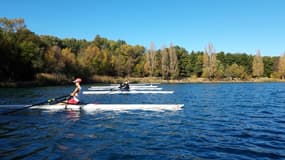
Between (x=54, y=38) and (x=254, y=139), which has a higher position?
(x=54, y=38)

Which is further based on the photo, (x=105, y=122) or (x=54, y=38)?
(x=54, y=38)

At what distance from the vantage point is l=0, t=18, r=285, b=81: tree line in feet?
242

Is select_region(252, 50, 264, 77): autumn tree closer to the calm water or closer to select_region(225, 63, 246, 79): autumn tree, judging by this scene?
select_region(225, 63, 246, 79): autumn tree

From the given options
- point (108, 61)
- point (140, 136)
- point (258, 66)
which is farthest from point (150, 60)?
point (140, 136)

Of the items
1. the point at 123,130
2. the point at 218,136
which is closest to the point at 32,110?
the point at 123,130

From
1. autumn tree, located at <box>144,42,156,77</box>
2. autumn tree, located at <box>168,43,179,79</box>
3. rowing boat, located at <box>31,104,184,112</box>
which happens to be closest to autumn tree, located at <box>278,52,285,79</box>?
autumn tree, located at <box>168,43,179,79</box>

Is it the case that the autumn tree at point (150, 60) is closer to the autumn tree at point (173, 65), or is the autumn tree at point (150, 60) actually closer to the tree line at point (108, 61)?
the tree line at point (108, 61)

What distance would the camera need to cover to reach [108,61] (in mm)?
107625

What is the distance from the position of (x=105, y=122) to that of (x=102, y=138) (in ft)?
12.9

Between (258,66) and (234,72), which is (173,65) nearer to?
(234,72)

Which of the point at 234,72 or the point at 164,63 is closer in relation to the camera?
the point at 164,63

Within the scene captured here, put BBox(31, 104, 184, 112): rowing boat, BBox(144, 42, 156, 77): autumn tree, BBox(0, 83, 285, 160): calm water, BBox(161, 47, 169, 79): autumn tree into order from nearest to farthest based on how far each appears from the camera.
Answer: BBox(0, 83, 285, 160): calm water < BBox(31, 104, 184, 112): rowing boat < BBox(161, 47, 169, 79): autumn tree < BBox(144, 42, 156, 77): autumn tree

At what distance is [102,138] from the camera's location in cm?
1207

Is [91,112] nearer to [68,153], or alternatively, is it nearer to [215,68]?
[68,153]
